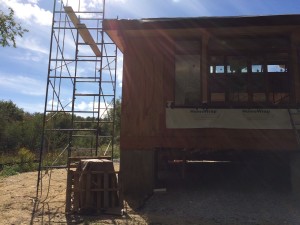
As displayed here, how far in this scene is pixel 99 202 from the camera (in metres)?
8.69

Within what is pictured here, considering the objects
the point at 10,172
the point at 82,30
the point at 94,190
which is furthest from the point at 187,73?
the point at 10,172

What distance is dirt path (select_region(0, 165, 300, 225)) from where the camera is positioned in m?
7.88

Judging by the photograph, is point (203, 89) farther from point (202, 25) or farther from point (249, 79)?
Answer: point (202, 25)

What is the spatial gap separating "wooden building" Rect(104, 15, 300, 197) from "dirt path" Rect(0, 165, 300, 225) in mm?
1304

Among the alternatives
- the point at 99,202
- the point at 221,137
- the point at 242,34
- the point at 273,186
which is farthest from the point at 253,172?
the point at 99,202

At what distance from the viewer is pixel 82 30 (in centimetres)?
1313

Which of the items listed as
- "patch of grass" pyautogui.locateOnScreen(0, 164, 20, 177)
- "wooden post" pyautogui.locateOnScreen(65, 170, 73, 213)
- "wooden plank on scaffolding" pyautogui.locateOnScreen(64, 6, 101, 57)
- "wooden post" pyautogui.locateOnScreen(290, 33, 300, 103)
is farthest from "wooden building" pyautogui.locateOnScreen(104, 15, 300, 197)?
"patch of grass" pyautogui.locateOnScreen(0, 164, 20, 177)

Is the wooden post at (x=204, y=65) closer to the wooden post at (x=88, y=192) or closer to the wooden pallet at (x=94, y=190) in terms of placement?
the wooden pallet at (x=94, y=190)

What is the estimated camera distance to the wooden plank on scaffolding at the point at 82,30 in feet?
41.9

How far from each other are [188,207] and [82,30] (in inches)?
311

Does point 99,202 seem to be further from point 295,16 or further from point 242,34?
point 295,16

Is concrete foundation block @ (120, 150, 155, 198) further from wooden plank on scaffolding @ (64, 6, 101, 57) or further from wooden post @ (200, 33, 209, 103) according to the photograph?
wooden plank on scaffolding @ (64, 6, 101, 57)

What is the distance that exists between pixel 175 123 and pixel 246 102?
7.80ft

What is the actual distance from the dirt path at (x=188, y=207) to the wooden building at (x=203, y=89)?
1.30m
